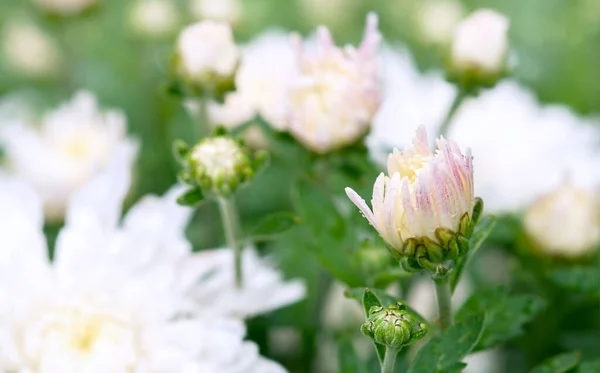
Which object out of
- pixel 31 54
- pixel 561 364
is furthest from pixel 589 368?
pixel 31 54

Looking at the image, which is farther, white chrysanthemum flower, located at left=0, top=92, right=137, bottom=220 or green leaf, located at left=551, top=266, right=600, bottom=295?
white chrysanthemum flower, located at left=0, top=92, right=137, bottom=220

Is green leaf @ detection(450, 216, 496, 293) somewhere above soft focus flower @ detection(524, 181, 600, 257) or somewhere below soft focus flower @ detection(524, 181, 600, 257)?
below

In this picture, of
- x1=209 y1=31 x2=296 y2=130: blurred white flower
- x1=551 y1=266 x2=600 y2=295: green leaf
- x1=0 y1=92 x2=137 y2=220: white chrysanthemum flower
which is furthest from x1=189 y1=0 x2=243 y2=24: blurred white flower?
x1=551 y1=266 x2=600 y2=295: green leaf

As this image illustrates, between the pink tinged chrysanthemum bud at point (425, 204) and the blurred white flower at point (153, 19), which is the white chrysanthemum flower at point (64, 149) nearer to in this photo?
the blurred white flower at point (153, 19)

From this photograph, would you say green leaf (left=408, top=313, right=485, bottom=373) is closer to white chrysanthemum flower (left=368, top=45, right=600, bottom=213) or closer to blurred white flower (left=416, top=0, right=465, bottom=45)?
white chrysanthemum flower (left=368, top=45, right=600, bottom=213)

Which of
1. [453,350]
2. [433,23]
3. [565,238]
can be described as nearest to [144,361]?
[453,350]

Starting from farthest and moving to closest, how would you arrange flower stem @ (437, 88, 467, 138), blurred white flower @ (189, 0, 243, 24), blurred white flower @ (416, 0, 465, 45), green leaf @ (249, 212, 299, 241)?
blurred white flower @ (416, 0, 465, 45) < blurred white flower @ (189, 0, 243, 24) < flower stem @ (437, 88, 467, 138) < green leaf @ (249, 212, 299, 241)
